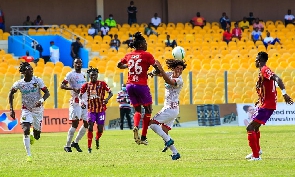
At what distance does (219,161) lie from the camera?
53.5ft

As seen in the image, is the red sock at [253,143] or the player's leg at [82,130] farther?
the player's leg at [82,130]

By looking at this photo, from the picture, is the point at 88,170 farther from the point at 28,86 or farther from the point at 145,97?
the point at 28,86

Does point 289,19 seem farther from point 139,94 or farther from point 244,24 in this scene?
point 139,94

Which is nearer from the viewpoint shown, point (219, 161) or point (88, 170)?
point (88, 170)

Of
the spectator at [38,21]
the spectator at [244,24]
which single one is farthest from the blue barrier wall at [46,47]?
the spectator at [244,24]

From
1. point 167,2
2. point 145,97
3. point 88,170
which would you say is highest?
point 167,2

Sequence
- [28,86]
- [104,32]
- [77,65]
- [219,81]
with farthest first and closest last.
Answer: [104,32]
[219,81]
[77,65]
[28,86]

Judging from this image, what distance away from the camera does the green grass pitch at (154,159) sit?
1443 cm

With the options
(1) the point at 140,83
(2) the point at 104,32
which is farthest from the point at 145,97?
(2) the point at 104,32

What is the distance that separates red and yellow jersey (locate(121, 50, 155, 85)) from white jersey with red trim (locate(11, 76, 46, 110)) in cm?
279

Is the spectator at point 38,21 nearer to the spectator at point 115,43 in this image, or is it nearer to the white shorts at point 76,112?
the spectator at point 115,43

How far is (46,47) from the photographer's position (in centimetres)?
4284

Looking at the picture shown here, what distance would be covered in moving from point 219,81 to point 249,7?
1715 centimetres

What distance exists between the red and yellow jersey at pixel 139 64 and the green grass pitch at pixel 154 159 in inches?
64.2
